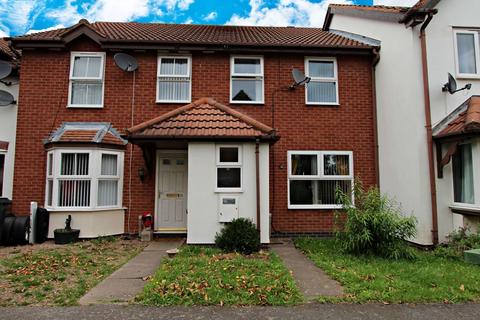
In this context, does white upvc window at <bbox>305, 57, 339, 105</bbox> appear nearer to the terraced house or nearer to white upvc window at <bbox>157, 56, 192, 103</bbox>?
the terraced house

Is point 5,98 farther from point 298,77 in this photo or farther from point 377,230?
point 377,230

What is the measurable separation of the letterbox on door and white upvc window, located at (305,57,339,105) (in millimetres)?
4329

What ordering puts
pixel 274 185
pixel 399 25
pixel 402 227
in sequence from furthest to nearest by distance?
pixel 274 185, pixel 399 25, pixel 402 227

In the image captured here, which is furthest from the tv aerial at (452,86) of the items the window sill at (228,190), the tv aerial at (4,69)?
the tv aerial at (4,69)

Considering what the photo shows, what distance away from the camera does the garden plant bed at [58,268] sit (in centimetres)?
448

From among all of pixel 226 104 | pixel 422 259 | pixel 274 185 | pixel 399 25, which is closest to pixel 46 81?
pixel 226 104

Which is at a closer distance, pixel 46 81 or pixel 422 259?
pixel 422 259

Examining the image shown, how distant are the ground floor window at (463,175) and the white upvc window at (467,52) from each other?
221 centimetres

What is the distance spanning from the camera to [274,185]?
30.8 feet

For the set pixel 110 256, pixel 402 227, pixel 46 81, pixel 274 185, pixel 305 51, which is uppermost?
pixel 305 51

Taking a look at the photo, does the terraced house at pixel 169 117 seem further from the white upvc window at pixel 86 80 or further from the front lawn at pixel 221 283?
the front lawn at pixel 221 283

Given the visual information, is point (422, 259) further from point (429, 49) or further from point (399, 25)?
point (399, 25)

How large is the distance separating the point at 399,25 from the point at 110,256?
381 inches

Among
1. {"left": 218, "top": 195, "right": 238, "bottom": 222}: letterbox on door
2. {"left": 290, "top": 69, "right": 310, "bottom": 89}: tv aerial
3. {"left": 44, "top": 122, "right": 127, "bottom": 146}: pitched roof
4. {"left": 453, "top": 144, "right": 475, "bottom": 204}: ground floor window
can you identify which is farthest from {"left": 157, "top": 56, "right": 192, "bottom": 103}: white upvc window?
{"left": 453, "top": 144, "right": 475, "bottom": 204}: ground floor window
